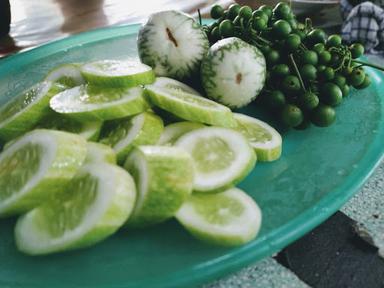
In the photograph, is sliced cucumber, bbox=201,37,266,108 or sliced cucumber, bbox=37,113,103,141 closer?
sliced cucumber, bbox=37,113,103,141

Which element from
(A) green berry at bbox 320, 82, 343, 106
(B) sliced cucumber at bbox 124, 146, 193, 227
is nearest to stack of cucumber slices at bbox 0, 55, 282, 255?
(B) sliced cucumber at bbox 124, 146, 193, 227

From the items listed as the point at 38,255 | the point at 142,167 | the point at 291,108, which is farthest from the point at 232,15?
the point at 38,255

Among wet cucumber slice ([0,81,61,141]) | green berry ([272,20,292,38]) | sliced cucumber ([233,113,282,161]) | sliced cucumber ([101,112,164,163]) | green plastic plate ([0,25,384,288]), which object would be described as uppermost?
green berry ([272,20,292,38])

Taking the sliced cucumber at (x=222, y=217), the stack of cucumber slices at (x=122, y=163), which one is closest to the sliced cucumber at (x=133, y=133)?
the stack of cucumber slices at (x=122, y=163)

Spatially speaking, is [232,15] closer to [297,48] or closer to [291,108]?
[297,48]

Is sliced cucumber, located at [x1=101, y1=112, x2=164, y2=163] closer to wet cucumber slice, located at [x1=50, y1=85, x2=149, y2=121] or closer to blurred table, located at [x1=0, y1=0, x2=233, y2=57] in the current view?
wet cucumber slice, located at [x1=50, y1=85, x2=149, y2=121]

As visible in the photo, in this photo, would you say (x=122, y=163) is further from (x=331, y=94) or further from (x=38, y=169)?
(x=331, y=94)

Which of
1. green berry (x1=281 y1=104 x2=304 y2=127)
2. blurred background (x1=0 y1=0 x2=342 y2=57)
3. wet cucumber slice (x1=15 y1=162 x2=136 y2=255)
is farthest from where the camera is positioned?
blurred background (x1=0 y1=0 x2=342 y2=57)
